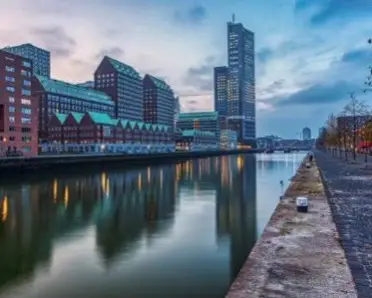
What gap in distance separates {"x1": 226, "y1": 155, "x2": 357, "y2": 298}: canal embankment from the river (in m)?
2.40

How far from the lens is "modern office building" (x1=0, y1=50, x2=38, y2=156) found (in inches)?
4958

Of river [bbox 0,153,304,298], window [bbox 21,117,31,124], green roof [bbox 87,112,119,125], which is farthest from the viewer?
green roof [bbox 87,112,119,125]

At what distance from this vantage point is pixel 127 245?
23047 mm

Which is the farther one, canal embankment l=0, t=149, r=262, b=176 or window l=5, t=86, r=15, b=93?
window l=5, t=86, r=15, b=93

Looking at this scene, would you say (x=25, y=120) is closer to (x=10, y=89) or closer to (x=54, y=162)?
(x=10, y=89)

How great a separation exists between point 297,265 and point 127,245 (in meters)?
12.0

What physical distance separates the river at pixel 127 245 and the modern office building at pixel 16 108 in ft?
294

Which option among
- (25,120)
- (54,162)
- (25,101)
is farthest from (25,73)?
(54,162)

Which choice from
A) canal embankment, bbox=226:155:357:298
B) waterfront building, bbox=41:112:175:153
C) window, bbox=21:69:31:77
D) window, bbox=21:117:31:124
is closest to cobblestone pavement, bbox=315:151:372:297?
canal embankment, bbox=226:155:357:298

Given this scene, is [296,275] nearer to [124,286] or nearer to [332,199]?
→ [124,286]

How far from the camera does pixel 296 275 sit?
12.3 m

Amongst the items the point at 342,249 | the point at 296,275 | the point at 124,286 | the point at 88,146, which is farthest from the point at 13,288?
the point at 88,146

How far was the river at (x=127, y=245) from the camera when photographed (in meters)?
16.1

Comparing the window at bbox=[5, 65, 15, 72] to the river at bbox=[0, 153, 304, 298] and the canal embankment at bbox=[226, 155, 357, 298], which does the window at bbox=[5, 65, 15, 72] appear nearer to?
the river at bbox=[0, 153, 304, 298]
